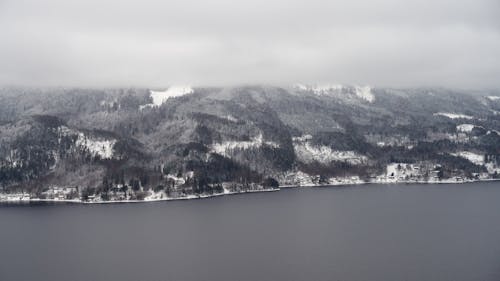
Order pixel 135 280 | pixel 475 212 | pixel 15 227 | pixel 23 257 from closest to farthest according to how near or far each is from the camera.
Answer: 1. pixel 135 280
2. pixel 23 257
3. pixel 15 227
4. pixel 475 212

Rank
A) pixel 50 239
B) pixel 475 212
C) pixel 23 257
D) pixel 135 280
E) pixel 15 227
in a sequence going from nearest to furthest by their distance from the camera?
1. pixel 135 280
2. pixel 23 257
3. pixel 50 239
4. pixel 15 227
5. pixel 475 212

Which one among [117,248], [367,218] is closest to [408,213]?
[367,218]

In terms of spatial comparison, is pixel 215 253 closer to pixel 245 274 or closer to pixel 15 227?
pixel 245 274

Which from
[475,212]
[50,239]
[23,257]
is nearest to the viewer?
[23,257]

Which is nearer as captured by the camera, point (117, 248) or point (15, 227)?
→ point (117, 248)

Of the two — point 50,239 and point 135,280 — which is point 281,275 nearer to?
point 135,280

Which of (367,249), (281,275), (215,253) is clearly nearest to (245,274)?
(281,275)
